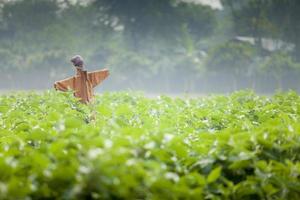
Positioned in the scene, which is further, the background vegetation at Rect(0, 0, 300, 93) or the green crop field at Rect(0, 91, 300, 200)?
the background vegetation at Rect(0, 0, 300, 93)

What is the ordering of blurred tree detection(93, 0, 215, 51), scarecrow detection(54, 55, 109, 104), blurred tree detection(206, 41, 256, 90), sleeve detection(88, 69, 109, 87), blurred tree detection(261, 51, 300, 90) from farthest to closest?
blurred tree detection(93, 0, 215, 51) < blurred tree detection(206, 41, 256, 90) < blurred tree detection(261, 51, 300, 90) < sleeve detection(88, 69, 109, 87) < scarecrow detection(54, 55, 109, 104)

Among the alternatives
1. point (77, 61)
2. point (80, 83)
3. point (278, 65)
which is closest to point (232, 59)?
point (278, 65)

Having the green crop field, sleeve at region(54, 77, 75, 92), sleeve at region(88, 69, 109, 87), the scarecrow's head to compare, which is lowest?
the green crop field

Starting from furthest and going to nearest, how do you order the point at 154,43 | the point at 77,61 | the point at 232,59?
1. the point at 154,43
2. the point at 232,59
3. the point at 77,61

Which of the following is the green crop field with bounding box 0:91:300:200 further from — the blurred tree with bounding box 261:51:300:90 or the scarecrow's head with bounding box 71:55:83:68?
the blurred tree with bounding box 261:51:300:90

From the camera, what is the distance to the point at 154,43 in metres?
51.7

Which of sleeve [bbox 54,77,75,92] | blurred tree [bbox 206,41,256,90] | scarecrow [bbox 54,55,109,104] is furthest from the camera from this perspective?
blurred tree [bbox 206,41,256,90]

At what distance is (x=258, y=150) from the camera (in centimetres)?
333

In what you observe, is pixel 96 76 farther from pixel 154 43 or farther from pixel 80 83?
pixel 154 43

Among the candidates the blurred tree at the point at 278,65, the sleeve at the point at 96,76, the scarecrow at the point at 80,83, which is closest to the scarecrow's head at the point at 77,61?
the scarecrow at the point at 80,83

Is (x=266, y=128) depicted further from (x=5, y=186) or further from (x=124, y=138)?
(x=5, y=186)

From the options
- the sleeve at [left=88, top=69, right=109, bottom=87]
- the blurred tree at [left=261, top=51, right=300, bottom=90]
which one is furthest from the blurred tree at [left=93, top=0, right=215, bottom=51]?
the sleeve at [left=88, top=69, right=109, bottom=87]

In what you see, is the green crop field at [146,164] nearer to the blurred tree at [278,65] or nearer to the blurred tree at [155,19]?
the blurred tree at [278,65]

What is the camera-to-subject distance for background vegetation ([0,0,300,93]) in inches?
1828
